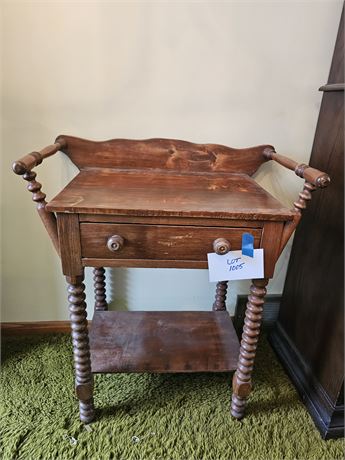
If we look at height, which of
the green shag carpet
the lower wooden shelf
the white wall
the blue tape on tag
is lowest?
the green shag carpet

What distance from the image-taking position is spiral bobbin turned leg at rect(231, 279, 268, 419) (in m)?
0.84

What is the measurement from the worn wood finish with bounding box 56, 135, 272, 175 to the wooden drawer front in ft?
1.17

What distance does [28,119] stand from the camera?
1.00m

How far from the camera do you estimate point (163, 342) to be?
41.8 inches

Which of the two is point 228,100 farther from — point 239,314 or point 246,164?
point 239,314

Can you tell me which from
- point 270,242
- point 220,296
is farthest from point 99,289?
point 270,242

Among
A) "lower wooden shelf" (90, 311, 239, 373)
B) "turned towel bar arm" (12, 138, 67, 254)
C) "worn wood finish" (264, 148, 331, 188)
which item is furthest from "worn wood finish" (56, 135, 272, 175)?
"lower wooden shelf" (90, 311, 239, 373)

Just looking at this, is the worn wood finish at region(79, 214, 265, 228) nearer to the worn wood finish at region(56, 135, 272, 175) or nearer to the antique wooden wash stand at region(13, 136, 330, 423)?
the antique wooden wash stand at region(13, 136, 330, 423)

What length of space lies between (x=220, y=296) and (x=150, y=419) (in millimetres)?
475

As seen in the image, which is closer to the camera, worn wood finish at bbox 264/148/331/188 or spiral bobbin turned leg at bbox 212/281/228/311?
worn wood finish at bbox 264/148/331/188

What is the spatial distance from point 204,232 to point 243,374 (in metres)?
0.47

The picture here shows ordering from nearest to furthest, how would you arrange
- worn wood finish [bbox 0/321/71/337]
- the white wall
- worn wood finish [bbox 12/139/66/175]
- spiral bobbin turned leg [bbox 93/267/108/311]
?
worn wood finish [bbox 12/139/66/175] < the white wall < spiral bobbin turned leg [bbox 93/267/108/311] < worn wood finish [bbox 0/321/71/337]

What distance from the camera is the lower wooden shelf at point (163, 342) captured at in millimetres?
983

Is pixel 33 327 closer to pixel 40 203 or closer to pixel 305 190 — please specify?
pixel 40 203
